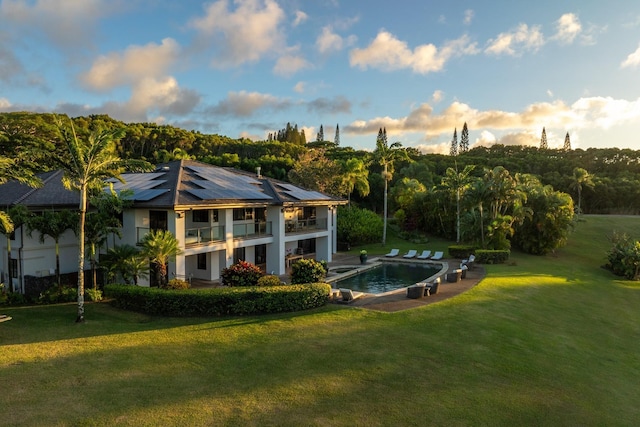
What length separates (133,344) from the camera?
39.9 ft

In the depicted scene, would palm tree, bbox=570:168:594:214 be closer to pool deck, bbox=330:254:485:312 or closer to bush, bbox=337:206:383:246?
bush, bbox=337:206:383:246

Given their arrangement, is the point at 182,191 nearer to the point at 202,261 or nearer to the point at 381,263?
the point at 202,261

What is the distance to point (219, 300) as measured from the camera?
15508 millimetres

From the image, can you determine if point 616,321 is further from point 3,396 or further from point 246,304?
point 3,396

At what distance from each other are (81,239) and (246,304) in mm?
6185

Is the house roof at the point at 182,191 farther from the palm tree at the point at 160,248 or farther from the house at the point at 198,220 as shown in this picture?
the palm tree at the point at 160,248

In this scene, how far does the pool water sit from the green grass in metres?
5.59

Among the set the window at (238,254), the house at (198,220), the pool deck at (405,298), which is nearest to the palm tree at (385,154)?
the house at (198,220)

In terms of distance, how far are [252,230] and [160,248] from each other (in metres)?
7.82

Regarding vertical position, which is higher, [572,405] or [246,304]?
[246,304]

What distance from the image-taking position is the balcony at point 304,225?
2789 centimetres

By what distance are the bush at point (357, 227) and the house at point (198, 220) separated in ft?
24.6

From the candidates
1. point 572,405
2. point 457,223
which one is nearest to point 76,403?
point 572,405

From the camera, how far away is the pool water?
73.7 feet
